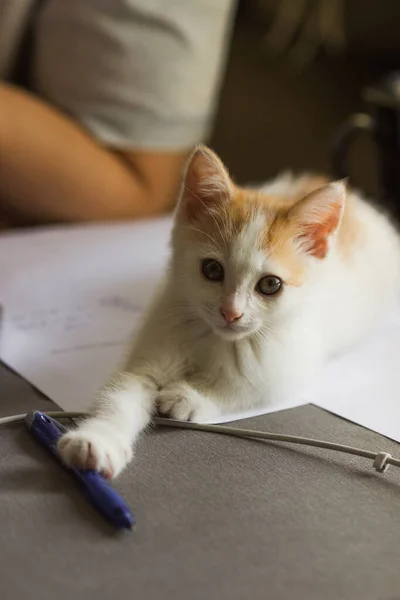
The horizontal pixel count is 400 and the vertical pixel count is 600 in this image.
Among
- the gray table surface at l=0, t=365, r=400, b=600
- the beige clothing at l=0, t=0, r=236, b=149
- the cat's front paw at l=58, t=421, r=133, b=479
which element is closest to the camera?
the gray table surface at l=0, t=365, r=400, b=600

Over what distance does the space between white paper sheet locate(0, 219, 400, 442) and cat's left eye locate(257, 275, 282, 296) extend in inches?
4.8

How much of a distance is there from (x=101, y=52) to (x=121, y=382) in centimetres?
82

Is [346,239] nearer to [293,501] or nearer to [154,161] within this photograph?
[293,501]

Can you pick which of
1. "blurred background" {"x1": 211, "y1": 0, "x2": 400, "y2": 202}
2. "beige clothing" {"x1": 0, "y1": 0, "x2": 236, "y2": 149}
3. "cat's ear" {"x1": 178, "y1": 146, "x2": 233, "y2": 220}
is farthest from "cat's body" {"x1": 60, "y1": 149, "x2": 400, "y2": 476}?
"blurred background" {"x1": 211, "y1": 0, "x2": 400, "y2": 202}

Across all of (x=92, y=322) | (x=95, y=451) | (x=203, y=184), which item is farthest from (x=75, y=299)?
(x=95, y=451)

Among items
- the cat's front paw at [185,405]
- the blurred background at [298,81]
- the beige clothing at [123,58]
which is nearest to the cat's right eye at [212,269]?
the cat's front paw at [185,405]

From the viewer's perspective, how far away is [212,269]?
70cm

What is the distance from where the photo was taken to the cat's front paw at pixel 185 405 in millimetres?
682

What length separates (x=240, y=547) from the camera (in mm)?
516

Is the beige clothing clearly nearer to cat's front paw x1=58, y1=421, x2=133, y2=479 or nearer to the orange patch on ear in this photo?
the orange patch on ear

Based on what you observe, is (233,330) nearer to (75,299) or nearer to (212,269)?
(212,269)

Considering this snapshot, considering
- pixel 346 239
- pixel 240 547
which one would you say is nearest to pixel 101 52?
pixel 346 239

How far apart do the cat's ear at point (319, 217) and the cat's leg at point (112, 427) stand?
0.21 m

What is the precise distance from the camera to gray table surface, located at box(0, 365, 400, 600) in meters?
0.48
